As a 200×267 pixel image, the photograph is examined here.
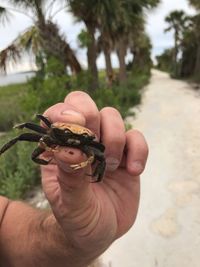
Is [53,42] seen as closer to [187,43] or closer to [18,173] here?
[18,173]

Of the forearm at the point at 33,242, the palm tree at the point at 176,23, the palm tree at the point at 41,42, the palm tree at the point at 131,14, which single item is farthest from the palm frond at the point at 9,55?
the palm tree at the point at 176,23

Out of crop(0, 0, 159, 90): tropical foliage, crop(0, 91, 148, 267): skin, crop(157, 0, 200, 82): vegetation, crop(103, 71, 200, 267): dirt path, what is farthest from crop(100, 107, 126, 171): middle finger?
crop(157, 0, 200, 82): vegetation

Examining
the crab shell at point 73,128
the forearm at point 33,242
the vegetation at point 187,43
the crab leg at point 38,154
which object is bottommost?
the vegetation at point 187,43

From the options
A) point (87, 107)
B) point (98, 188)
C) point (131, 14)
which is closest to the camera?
point (87, 107)

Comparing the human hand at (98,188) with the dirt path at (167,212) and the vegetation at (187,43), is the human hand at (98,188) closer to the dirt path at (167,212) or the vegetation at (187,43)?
the dirt path at (167,212)

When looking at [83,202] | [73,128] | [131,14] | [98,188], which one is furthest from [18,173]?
[131,14]

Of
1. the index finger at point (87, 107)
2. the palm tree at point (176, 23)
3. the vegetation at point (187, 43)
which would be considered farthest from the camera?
the palm tree at point (176, 23)

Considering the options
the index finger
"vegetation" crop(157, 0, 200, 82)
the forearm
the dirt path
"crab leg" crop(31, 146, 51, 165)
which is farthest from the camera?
"vegetation" crop(157, 0, 200, 82)

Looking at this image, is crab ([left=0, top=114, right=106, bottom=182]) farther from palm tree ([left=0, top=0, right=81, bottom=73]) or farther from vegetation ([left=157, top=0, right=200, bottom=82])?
vegetation ([left=157, top=0, right=200, bottom=82])
